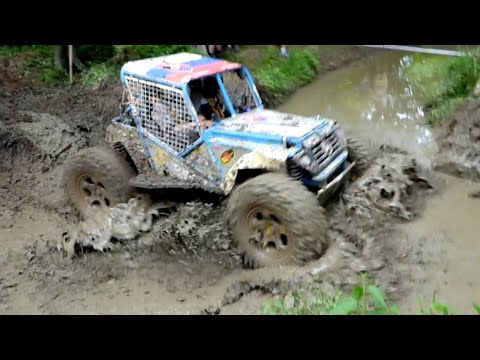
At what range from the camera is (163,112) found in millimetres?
5973

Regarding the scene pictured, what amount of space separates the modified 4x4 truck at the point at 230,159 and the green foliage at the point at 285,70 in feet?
19.4

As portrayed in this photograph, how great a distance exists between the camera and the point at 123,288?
5305 mm

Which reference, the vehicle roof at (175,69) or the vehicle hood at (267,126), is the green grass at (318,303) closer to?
the vehicle hood at (267,126)

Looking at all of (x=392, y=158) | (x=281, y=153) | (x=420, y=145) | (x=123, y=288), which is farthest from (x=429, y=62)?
(x=123, y=288)

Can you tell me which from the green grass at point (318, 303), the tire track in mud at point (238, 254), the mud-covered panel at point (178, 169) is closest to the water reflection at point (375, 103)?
the tire track in mud at point (238, 254)

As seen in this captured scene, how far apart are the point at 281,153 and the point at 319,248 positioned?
102cm

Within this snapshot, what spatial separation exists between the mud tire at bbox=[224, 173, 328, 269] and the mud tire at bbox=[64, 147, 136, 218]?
1.79m

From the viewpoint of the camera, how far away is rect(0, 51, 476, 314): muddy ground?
15.8 ft

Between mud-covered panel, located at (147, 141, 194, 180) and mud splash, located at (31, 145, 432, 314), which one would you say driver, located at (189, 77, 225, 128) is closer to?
mud-covered panel, located at (147, 141, 194, 180)

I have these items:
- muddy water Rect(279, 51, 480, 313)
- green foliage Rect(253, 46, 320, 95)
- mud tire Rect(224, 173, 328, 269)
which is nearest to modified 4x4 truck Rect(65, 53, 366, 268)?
mud tire Rect(224, 173, 328, 269)

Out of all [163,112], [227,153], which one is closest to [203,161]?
[227,153]

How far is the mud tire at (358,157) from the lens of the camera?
6387mm

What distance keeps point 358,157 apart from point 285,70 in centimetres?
750

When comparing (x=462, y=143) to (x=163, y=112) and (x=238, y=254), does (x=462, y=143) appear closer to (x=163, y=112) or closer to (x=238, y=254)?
(x=238, y=254)
